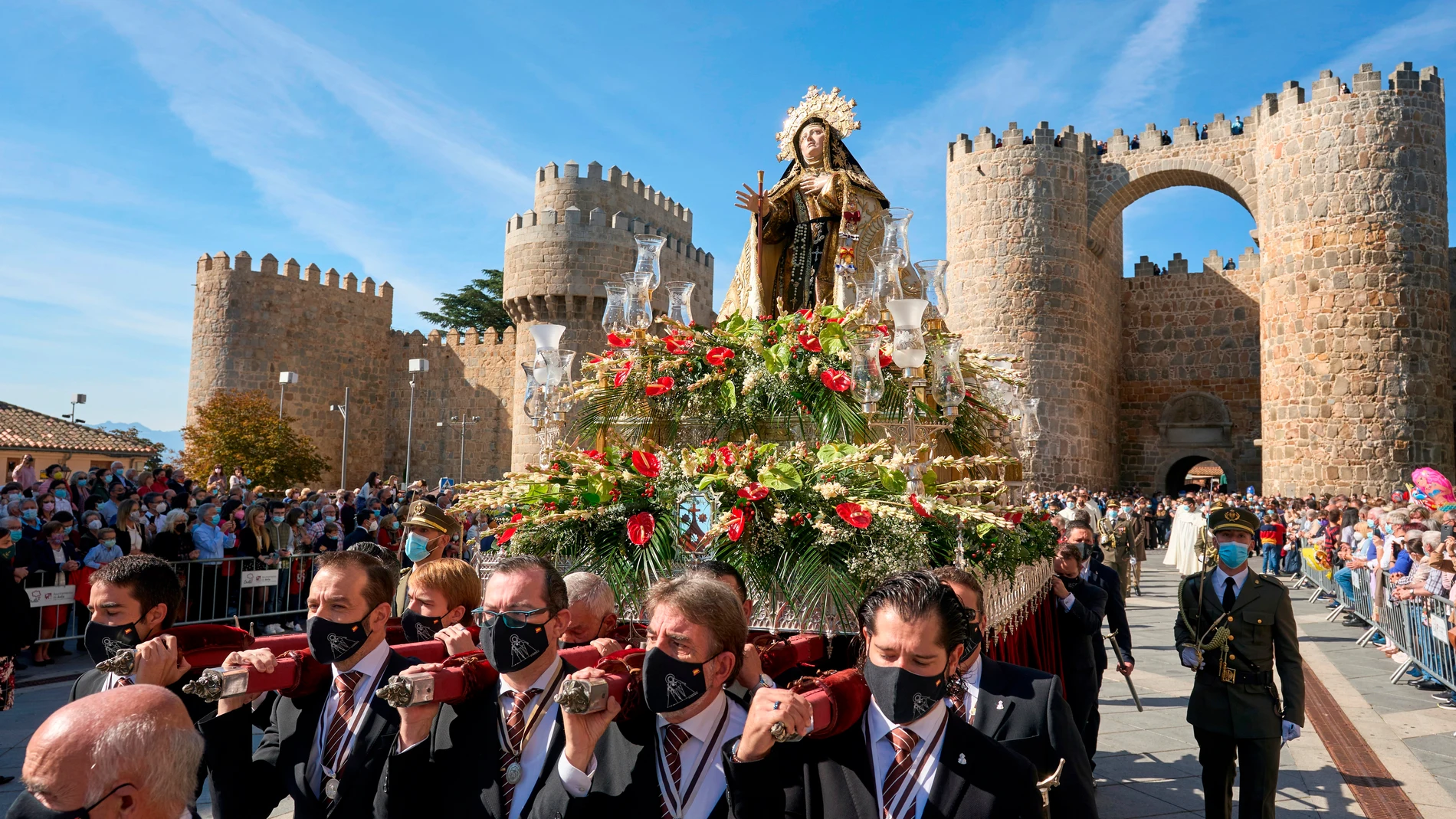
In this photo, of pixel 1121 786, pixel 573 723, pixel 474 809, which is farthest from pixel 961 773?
pixel 1121 786

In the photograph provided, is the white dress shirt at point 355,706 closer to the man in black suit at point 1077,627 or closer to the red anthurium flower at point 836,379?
the red anthurium flower at point 836,379

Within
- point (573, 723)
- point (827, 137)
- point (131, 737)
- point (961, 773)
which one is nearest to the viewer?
point (131, 737)

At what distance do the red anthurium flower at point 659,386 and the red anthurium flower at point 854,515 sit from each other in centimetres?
132

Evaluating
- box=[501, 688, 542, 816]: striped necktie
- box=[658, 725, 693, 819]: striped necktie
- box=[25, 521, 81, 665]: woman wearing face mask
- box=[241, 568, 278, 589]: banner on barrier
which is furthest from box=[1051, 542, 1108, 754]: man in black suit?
box=[25, 521, 81, 665]: woman wearing face mask

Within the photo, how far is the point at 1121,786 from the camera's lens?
18.0 feet

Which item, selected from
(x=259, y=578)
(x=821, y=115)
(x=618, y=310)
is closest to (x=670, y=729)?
(x=618, y=310)

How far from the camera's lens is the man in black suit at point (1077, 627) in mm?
5273

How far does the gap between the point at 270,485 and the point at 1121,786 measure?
30.5m

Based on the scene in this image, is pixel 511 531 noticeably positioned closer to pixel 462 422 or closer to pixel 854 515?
pixel 854 515

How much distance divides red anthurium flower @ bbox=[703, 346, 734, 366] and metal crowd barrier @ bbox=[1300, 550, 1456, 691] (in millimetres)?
6471

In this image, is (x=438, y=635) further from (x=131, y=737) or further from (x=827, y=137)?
(x=827, y=137)

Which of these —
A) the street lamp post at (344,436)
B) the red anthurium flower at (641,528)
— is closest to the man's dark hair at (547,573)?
the red anthurium flower at (641,528)

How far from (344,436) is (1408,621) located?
109 feet

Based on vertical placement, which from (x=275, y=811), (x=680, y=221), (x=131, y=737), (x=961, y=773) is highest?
(x=680, y=221)
